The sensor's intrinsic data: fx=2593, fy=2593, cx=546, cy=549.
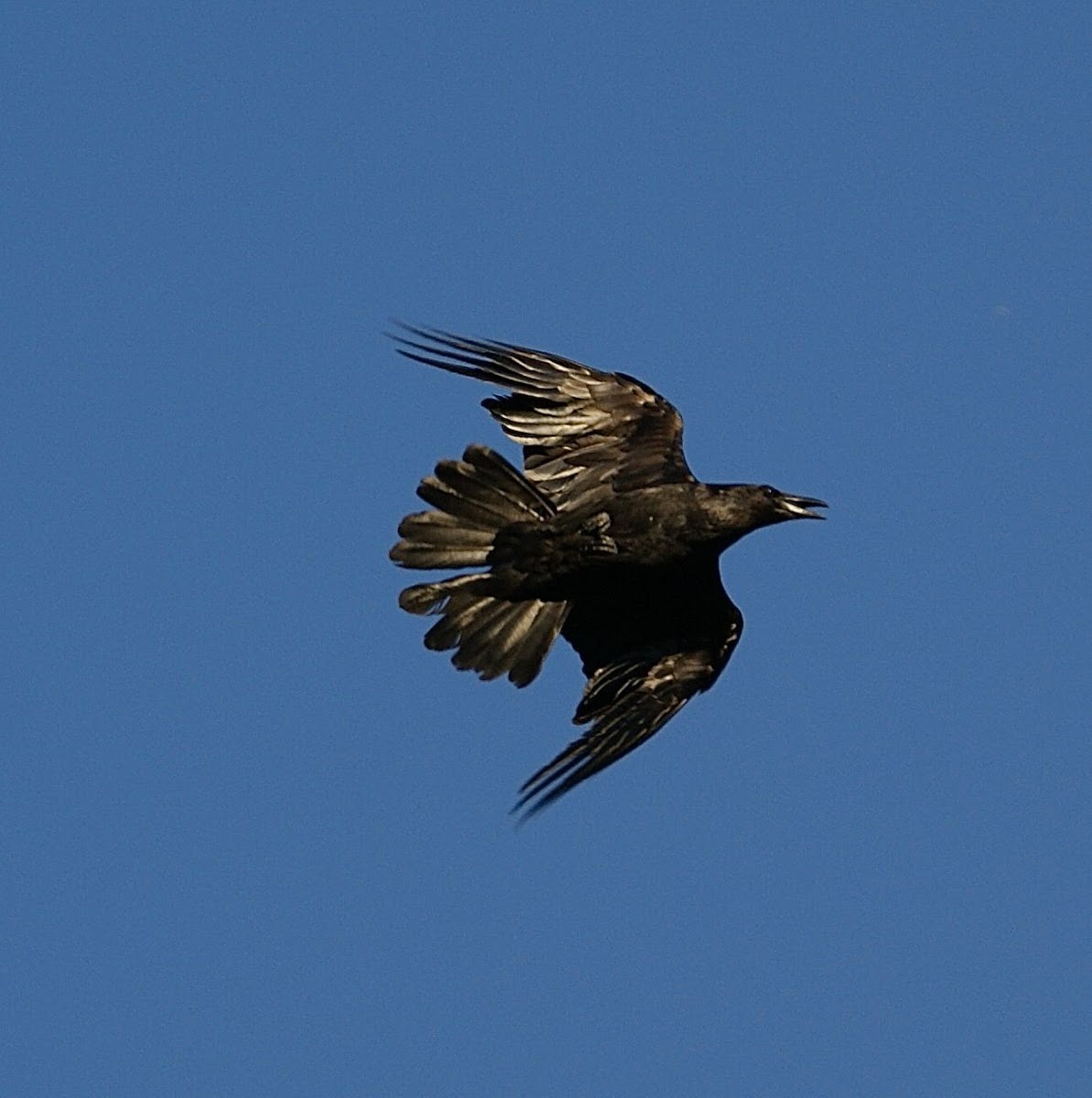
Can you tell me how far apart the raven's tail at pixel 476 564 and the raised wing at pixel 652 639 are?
0.26m

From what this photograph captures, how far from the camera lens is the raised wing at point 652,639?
13.1 m

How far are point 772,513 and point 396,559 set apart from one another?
192cm

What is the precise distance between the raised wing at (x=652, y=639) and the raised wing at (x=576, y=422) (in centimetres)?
54

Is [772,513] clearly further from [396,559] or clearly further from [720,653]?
[396,559]

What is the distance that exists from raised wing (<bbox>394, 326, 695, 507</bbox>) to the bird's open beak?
488 mm

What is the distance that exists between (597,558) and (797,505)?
3.75ft

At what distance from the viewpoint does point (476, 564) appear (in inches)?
511

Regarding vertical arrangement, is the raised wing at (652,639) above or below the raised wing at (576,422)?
below

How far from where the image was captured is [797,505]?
1329 cm

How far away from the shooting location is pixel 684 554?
13.0 meters

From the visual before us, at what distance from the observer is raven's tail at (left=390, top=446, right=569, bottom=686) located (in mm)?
12828

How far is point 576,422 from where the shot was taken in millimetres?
13758

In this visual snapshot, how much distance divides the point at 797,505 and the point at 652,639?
1.01 metres

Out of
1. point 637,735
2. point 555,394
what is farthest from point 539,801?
point 555,394
